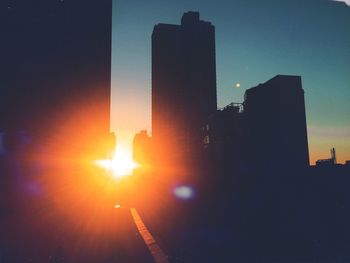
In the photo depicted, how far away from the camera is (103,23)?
110 ft

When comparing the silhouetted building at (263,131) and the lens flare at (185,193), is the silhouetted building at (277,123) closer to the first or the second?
the silhouetted building at (263,131)

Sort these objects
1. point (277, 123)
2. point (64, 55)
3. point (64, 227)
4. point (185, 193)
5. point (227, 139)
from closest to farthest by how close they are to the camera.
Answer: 1. point (64, 227)
2. point (64, 55)
3. point (185, 193)
4. point (227, 139)
5. point (277, 123)

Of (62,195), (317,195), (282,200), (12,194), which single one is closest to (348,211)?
(317,195)

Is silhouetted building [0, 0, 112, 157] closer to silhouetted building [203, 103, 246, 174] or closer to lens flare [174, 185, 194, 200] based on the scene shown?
lens flare [174, 185, 194, 200]

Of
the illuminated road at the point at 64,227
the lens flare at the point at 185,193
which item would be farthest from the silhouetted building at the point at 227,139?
the illuminated road at the point at 64,227

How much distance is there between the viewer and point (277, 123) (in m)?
136

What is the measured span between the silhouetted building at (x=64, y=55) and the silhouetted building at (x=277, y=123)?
89.3m

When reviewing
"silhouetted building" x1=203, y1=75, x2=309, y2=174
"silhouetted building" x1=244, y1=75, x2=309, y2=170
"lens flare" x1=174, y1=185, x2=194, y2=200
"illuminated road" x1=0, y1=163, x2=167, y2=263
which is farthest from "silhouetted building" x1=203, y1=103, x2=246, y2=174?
"illuminated road" x1=0, y1=163, x2=167, y2=263

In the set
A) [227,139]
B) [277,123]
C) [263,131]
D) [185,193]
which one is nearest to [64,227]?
[185,193]

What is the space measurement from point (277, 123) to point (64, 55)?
118649 mm

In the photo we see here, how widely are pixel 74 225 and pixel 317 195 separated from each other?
226ft

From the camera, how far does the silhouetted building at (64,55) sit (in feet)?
105

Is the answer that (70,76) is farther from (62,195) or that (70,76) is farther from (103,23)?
(62,195)

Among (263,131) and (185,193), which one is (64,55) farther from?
(263,131)
